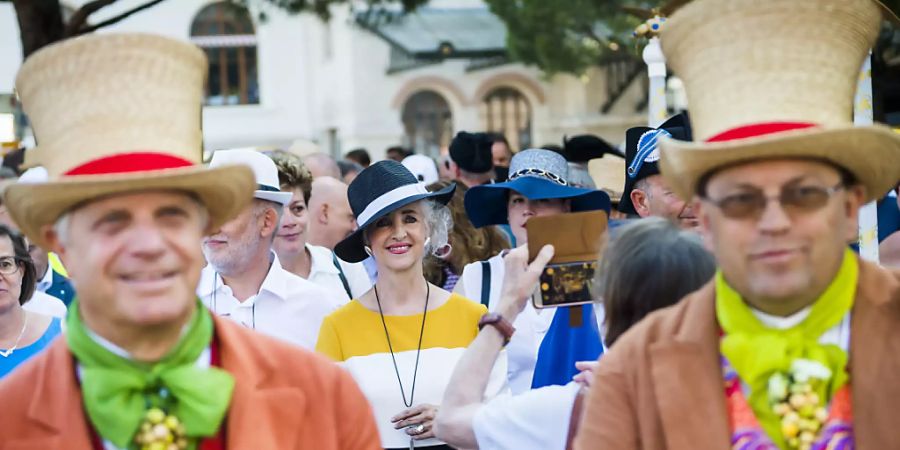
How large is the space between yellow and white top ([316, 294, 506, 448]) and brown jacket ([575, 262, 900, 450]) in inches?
85.9

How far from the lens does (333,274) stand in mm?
6789

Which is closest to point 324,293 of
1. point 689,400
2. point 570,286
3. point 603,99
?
point 570,286

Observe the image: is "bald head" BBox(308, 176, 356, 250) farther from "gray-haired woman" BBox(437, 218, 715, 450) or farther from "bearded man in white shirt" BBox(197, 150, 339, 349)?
"gray-haired woman" BBox(437, 218, 715, 450)

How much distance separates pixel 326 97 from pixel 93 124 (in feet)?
111

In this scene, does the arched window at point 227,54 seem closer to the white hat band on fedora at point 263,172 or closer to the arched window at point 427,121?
the arched window at point 427,121

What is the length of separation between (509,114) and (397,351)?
28995mm

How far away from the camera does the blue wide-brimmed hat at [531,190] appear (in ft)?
20.9

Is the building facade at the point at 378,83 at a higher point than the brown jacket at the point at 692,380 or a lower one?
higher

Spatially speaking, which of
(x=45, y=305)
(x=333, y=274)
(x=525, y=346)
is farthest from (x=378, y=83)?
(x=525, y=346)

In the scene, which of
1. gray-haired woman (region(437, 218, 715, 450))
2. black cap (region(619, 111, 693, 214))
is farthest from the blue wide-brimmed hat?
gray-haired woman (region(437, 218, 715, 450))

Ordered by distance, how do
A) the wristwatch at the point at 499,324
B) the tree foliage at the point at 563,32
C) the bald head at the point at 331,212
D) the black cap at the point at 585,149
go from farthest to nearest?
the tree foliage at the point at 563,32 → the black cap at the point at 585,149 → the bald head at the point at 331,212 → the wristwatch at the point at 499,324

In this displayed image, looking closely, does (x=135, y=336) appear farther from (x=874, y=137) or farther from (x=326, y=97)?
(x=326, y=97)

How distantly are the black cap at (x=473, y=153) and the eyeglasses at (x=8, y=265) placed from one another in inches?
158

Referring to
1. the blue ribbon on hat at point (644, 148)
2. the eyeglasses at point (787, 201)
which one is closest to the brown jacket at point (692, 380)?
the eyeglasses at point (787, 201)
